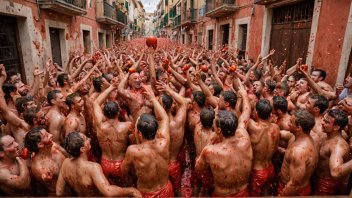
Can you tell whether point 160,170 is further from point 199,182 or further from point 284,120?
point 284,120

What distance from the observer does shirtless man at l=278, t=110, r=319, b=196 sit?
2523mm

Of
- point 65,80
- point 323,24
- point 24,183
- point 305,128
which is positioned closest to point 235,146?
point 305,128

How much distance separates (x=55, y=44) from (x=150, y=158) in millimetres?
9553

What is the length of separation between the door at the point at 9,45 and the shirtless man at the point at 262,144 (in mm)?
7106

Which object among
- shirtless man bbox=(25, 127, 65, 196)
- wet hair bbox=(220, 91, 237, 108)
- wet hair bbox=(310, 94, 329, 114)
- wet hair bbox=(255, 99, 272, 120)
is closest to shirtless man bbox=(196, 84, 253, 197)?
wet hair bbox=(255, 99, 272, 120)

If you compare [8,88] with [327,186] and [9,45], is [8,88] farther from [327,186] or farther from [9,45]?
[327,186]

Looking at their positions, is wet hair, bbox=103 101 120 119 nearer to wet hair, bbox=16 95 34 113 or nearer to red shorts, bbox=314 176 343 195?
wet hair, bbox=16 95 34 113

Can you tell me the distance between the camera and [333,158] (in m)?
2.56

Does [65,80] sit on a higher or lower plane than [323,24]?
lower

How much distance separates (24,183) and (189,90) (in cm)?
331

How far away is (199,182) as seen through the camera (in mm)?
3646

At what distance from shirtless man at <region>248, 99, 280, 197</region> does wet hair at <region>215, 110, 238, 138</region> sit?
620 mm

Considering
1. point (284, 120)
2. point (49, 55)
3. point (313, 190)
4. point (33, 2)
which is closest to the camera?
point (313, 190)

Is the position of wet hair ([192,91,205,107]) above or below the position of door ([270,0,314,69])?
below
